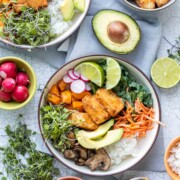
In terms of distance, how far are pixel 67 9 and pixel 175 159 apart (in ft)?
2.68

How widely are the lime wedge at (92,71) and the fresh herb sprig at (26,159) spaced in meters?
0.36

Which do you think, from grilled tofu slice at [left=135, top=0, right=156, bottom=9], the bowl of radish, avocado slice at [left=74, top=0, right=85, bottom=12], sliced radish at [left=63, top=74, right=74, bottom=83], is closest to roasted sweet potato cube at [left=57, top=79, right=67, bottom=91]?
sliced radish at [left=63, top=74, right=74, bottom=83]

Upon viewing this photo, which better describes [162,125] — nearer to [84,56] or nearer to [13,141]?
[84,56]

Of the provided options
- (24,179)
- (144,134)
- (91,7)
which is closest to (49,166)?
(24,179)

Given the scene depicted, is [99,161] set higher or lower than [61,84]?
lower

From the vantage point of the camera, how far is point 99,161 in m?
2.44

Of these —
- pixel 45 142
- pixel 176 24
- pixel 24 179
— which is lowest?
pixel 24 179

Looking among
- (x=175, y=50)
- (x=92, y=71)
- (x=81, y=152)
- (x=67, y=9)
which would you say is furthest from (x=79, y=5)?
(x=81, y=152)

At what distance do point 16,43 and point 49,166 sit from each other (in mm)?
560

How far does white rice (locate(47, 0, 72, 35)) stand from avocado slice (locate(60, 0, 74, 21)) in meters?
0.04

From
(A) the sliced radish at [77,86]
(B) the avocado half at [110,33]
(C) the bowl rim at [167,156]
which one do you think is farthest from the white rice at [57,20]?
(C) the bowl rim at [167,156]

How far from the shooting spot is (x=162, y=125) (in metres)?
2.52

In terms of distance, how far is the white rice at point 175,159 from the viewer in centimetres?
246

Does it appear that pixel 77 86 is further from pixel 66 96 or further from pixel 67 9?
pixel 67 9
